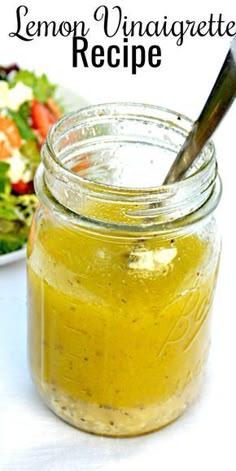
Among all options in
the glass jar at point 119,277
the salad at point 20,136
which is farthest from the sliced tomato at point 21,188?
the glass jar at point 119,277

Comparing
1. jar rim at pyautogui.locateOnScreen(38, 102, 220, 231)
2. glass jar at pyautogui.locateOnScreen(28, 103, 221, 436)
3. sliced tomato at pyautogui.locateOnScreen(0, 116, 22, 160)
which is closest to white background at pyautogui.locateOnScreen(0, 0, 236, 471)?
glass jar at pyautogui.locateOnScreen(28, 103, 221, 436)

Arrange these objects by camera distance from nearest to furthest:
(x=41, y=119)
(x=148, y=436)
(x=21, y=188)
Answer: (x=148, y=436)
(x=21, y=188)
(x=41, y=119)

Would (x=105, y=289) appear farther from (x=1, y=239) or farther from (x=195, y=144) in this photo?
(x=1, y=239)

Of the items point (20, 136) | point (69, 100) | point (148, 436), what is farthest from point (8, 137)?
point (148, 436)

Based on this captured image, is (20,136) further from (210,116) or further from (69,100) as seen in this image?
(210,116)

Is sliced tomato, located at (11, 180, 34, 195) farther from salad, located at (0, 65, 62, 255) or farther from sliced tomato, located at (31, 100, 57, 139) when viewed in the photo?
sliced tomato, located at (31, 100, 57, 139)
